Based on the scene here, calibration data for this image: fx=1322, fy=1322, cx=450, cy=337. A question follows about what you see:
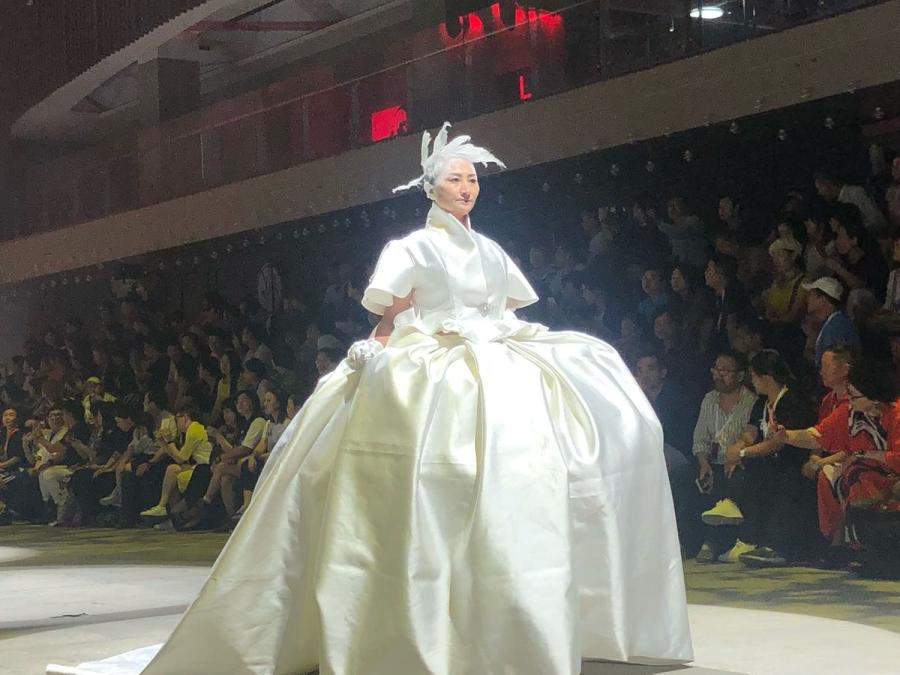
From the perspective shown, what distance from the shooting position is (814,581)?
5320mm

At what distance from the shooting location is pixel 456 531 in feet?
10.4

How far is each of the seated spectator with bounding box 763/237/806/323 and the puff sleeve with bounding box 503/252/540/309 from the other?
8.39ft

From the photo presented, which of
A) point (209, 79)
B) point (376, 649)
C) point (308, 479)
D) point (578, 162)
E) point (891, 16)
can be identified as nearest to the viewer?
point (376, 649)

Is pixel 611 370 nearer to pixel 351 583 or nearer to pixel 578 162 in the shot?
pixel 351 583

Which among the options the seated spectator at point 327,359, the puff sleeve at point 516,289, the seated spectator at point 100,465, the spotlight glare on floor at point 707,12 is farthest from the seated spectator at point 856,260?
the seated spectator at point 100,465

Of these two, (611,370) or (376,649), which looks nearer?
(376,649)

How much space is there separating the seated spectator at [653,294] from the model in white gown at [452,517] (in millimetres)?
3124

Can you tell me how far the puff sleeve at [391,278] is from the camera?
11.7 ft

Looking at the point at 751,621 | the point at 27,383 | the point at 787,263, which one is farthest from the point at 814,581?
the point at 27,383

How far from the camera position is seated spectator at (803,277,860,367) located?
19.2ft

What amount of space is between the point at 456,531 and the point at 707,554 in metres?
3.24

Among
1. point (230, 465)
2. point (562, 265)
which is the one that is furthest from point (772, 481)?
point (230, 465)

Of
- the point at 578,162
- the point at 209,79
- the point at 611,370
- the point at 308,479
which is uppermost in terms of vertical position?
the point at 209,79

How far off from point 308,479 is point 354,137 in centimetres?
554
